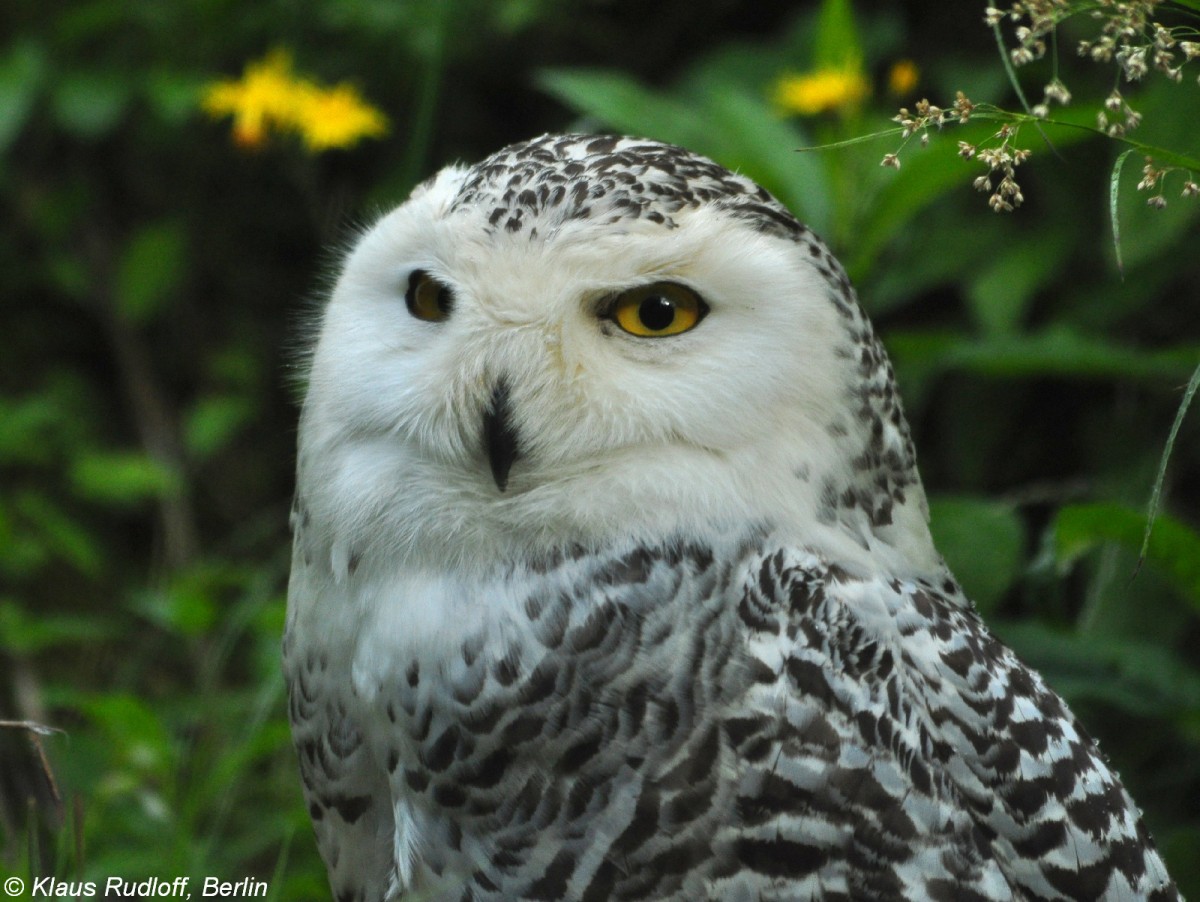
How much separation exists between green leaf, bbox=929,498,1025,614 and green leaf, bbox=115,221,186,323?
81.1 inches

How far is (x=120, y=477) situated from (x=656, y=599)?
1.98 meters

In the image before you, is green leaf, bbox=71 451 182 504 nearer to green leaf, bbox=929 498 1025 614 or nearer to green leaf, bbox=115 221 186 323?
green leaf, bbox=115 221 186 323

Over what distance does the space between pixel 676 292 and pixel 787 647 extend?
0.38 m

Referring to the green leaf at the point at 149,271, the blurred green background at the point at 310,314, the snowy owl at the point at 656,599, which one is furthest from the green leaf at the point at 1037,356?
the green leaf at the point at 149,271

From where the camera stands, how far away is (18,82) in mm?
3012

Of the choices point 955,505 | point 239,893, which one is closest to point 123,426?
point 239,893

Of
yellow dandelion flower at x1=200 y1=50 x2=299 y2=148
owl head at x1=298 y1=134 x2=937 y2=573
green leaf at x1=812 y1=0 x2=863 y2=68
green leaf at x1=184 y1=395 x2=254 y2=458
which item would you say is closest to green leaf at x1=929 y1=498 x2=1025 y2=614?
owl head at x1=298 y1=134 x2=937 y2=573

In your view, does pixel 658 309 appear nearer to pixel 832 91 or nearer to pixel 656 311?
pixel 656 311

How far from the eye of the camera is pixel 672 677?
4.48 ft

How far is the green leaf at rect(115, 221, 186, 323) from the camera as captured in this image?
3334 mm

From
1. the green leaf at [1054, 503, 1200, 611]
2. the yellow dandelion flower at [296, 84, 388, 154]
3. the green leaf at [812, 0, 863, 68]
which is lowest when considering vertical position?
the green leaf at [1054, 503, 1200, 611]

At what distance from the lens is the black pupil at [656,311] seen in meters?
1.40

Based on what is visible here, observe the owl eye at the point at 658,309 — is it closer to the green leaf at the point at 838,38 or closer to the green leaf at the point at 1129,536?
the green leaf at the point at 1129,536

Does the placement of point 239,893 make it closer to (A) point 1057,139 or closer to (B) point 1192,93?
(A) point 1057,139
